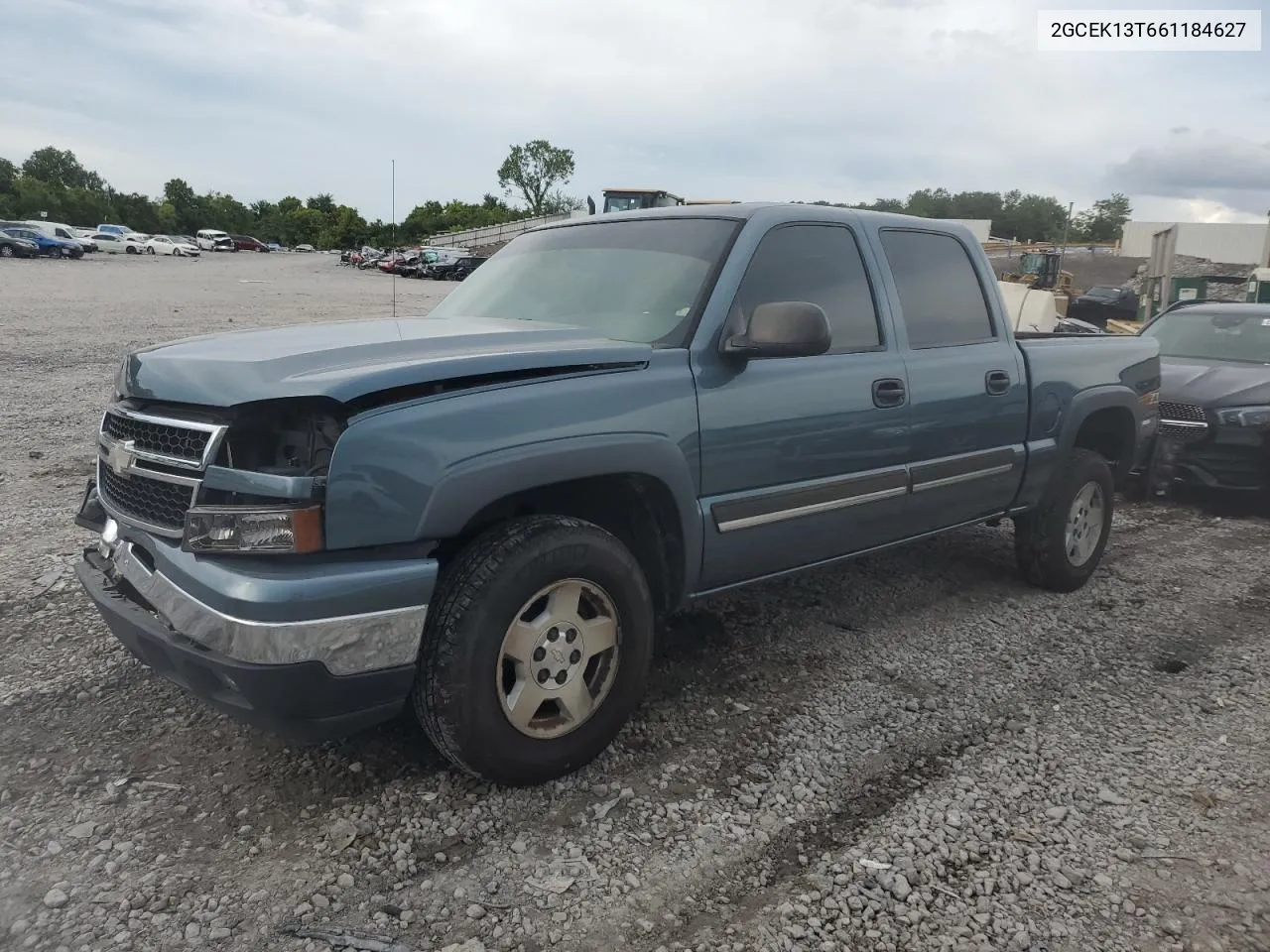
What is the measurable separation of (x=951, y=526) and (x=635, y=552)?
184 centimetres

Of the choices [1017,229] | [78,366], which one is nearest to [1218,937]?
[78,366]

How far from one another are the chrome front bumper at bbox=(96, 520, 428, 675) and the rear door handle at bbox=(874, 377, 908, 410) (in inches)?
83.7

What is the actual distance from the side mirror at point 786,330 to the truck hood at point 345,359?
1.22 ft

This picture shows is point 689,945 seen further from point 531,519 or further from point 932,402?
point 932,402

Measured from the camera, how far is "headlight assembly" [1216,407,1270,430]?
23.1 ft

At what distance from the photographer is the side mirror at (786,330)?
3.15 metres

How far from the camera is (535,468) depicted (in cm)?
278

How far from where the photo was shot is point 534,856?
2.66 m

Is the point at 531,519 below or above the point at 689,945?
above

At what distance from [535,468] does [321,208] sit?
5241 inches

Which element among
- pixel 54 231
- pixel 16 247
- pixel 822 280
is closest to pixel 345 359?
pixel 822 280

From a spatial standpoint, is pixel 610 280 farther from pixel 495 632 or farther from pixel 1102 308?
A: pixel 1102 308

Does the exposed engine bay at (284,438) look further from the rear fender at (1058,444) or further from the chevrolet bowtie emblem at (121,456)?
the rear fender at (1058,444)

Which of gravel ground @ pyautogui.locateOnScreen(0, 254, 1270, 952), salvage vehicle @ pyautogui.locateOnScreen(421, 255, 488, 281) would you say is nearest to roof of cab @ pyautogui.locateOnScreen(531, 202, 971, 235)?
gravel ground @ pyautogui.locateOnScreen(0, 254, 1270, 952)
